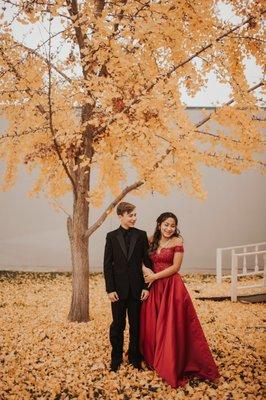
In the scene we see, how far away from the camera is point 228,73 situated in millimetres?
5504

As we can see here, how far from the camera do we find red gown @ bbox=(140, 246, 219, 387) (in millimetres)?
3922

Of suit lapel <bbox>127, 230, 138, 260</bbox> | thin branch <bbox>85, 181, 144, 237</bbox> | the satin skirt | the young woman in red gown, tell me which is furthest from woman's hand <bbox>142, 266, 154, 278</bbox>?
thin branch <bbox>85, 181, 144, 237</bbox>

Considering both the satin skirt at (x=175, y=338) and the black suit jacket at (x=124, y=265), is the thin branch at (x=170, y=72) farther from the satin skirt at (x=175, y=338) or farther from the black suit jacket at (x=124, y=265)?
the satin skirt at (x=175, y=338)

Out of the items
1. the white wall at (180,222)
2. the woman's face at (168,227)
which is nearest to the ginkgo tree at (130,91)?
the woman's face at (168,227)

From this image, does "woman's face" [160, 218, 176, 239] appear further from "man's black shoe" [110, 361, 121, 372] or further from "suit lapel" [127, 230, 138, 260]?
"man's black shoe" [110, 361, 121, 372]

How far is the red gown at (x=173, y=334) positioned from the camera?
392 centimetres

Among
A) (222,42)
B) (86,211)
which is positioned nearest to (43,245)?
(86,211)

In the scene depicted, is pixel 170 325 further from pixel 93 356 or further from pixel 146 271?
pixel 93 356

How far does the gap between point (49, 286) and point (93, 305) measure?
2.40 metres

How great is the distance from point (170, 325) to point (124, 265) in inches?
29.5

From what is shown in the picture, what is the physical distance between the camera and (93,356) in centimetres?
476

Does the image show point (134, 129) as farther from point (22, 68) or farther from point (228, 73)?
point (22, 68)

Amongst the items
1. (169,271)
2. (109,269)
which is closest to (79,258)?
(109,269)

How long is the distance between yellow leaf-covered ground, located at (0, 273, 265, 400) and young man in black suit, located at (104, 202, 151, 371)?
50 cm
